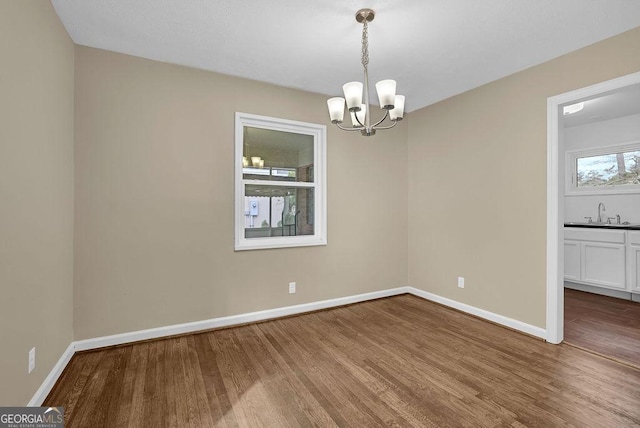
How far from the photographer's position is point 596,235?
4203mm

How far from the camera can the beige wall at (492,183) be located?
2816mm

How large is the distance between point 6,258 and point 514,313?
158 inches

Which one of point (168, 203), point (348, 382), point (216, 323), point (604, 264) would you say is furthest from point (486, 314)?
point (168, 203)

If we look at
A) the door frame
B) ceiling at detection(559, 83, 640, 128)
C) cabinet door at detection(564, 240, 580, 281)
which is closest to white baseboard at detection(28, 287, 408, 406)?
the door frame

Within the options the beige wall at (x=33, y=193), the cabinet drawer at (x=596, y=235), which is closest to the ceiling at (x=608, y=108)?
the cabinet drawer at (x=596, y=235)

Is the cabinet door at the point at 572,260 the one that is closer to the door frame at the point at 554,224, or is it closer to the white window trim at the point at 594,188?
the white window trim at the point at 594,188

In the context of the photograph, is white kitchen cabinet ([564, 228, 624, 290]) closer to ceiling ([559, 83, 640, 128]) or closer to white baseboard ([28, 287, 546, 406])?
ceiling ([559, 83, 640, 128])

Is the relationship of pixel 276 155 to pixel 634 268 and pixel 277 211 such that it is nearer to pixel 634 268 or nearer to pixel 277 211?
pixel 277 211

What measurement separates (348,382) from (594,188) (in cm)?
515

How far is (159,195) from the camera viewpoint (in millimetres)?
2887

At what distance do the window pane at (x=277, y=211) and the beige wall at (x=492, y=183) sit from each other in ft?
5.40

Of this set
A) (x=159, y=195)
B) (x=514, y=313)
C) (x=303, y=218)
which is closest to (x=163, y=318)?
(x=159, y=195)

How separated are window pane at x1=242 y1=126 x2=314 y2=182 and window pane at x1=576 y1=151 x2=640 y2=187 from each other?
15.0ft

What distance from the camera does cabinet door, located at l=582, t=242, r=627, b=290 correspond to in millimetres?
3963
